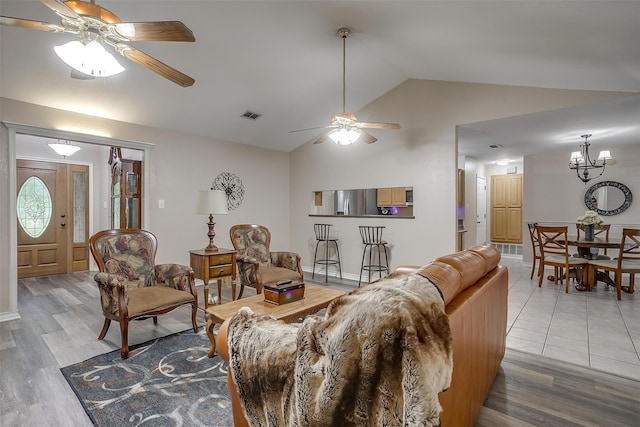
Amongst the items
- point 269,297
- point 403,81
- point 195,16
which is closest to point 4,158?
point 195,16

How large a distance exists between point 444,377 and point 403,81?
455 centimetres

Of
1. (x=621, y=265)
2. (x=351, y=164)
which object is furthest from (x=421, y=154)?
(x=621, y=265)

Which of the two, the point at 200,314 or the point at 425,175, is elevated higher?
the point at 425,175

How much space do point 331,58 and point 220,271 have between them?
282cm

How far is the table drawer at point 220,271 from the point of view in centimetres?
366

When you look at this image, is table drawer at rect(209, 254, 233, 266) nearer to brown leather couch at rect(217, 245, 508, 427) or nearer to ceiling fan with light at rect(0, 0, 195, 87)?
ceiling fan with light at rect(0, 0, 195, 87)

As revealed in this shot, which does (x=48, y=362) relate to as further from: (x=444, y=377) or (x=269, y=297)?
(x=444, y=377)

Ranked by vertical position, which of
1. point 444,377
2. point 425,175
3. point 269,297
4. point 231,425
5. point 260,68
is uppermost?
point 260,68

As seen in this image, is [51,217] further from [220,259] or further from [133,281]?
[220,259]

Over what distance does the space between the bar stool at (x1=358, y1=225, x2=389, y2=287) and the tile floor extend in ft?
5.79

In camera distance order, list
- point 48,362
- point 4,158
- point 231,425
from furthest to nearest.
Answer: point 4,158 < point 48,362 < point 231,425

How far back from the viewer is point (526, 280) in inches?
205

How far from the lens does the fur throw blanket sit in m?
0.82

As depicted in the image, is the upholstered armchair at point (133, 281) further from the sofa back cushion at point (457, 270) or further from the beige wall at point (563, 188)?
the beige wall at point (563, 188)
